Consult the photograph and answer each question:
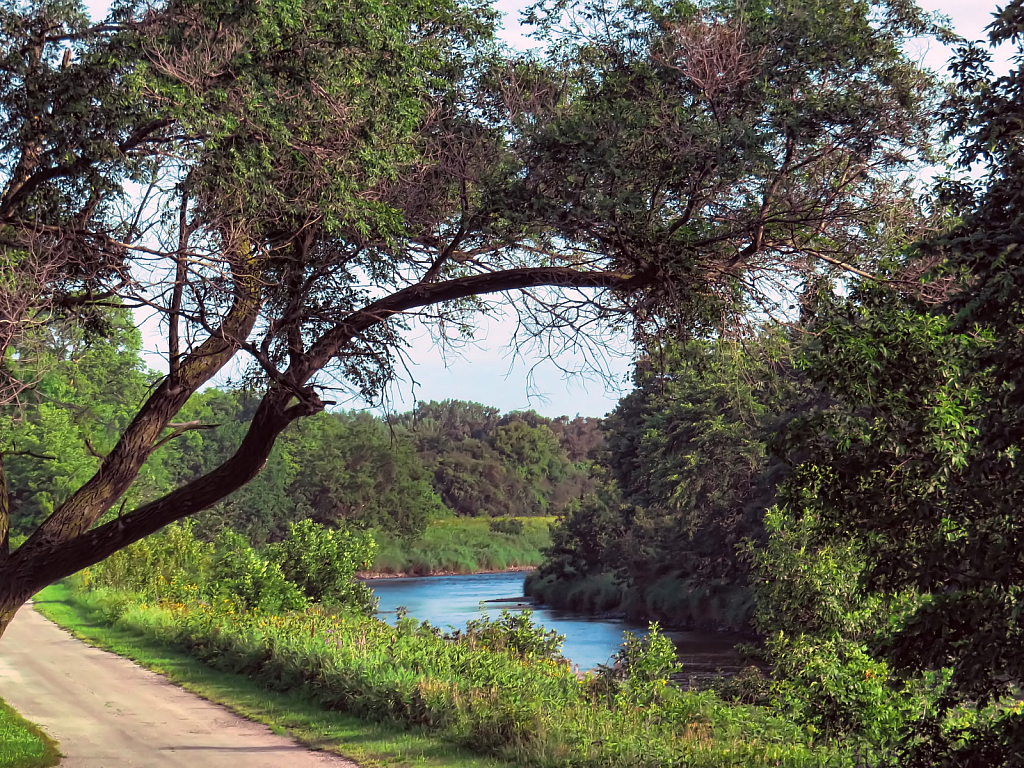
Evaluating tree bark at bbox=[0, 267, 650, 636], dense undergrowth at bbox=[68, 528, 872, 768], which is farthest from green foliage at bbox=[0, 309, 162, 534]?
tree bark at bbox=[0, 267, 650, 636]

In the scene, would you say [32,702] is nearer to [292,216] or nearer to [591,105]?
[292,216]

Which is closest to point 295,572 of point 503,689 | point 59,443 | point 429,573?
point 503,689

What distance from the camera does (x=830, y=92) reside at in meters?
7.28

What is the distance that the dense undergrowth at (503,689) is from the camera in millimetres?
9750

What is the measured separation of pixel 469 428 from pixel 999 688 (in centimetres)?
11256

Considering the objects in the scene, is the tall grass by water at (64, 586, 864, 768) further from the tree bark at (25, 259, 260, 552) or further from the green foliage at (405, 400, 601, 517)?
the green foliage at (405, 400, 601, 517)

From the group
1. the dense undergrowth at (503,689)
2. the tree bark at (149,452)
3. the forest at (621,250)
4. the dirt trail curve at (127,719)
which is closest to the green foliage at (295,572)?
the dense undergrowth at (503,689)

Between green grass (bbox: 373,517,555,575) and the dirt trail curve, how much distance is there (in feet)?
156

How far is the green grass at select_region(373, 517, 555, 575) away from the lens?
2653 inches

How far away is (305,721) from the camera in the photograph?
12.8 meters

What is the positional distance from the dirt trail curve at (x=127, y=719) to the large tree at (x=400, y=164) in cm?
311

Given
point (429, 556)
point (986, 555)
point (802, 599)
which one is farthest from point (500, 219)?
point (429, 556)

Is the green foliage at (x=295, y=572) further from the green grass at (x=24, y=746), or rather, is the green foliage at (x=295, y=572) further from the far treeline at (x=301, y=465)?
the far treeline at (x=301, y=465)

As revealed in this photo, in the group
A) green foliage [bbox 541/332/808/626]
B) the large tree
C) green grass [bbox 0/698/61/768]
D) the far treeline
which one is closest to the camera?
the large tree
